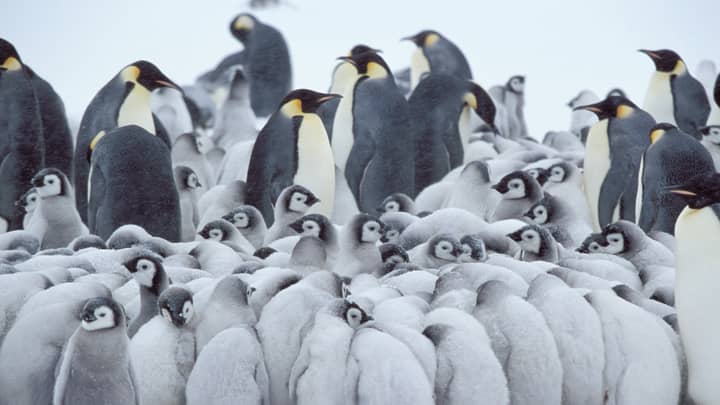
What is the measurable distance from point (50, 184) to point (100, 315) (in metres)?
2.16

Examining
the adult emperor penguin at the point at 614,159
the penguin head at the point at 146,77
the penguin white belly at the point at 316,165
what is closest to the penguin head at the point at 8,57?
the penguin head at the point at 146,77

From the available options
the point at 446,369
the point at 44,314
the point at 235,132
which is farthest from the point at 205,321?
the point at 235,132

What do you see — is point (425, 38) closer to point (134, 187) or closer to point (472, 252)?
point (134, 187)

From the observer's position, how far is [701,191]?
11.6 ft

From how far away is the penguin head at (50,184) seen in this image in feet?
16.9

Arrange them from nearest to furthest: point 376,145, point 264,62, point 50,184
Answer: point 50,184
point 376,145
point 264,62

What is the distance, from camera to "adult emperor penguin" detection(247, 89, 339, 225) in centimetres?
584

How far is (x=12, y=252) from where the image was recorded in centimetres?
423

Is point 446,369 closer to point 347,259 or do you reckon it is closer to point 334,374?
point 334,374

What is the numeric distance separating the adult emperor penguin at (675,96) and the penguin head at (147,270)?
443cm

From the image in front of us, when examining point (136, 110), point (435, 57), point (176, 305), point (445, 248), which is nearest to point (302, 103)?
point (136, 110)

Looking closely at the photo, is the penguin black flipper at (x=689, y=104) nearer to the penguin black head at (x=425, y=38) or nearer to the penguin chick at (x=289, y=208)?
the penguin black head at (x=425, y=38)

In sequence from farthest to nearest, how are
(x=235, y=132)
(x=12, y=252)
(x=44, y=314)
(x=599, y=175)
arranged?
(x=235, y=132) → (x=599, y=175) → (x=12, y=252) → (x=44, y=314)

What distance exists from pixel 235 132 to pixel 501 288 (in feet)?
20.2
